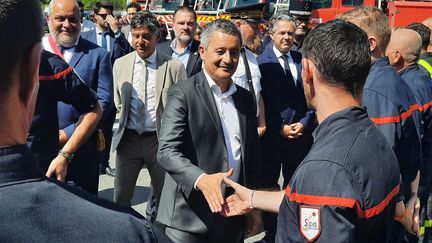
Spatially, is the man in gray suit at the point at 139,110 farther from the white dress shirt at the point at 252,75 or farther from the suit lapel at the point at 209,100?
the suit lapel at the point at 209,100

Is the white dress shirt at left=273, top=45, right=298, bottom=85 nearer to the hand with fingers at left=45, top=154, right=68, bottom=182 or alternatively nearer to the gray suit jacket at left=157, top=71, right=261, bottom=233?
the gray suit jacket at left=157, top=71, right=261, bottom=233

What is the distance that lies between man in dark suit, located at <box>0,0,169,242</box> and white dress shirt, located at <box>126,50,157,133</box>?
3.33 metres

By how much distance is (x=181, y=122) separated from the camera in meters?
2.89

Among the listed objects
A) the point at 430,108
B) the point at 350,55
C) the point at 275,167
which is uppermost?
the point at 350,55

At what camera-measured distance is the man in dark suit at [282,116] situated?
15.9 feet

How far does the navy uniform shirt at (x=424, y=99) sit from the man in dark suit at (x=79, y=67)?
225 cm

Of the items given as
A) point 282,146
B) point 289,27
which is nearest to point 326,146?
point 282,146

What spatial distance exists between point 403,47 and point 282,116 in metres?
1.33

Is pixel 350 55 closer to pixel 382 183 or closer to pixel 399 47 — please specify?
pixel 382 183

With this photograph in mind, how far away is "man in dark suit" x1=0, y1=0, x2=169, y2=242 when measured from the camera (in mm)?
860

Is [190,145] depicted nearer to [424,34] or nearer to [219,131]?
[219,131]

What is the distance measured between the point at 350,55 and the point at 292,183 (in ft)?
1.77

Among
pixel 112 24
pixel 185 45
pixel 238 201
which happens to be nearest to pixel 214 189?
pixel 238 201

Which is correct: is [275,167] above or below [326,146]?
below
